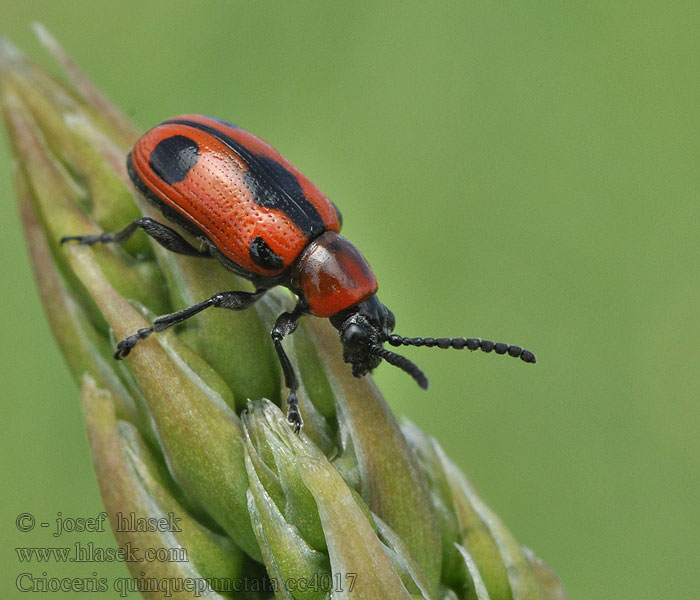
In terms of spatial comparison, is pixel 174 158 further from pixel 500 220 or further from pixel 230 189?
pixel 500 220

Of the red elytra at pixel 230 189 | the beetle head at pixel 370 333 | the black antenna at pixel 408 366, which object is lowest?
the black antenna at pixel 408 366

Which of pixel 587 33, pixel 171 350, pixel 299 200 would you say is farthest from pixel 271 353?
pixel 587 33

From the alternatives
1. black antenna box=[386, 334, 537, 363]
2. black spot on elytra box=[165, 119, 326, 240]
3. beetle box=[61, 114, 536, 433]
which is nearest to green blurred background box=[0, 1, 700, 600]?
black antenna box=[386, 334, 537, 363]

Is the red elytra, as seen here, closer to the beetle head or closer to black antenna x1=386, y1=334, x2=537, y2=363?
the beetle head

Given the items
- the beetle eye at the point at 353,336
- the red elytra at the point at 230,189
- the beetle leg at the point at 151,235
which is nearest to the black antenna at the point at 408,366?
the beetle eye at the point at 353,336

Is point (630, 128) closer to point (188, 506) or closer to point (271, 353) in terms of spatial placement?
point (271, 353)

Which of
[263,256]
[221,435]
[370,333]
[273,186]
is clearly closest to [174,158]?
[273,186]

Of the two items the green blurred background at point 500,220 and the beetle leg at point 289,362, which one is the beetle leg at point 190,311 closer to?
the beetle leg at point 289,362
